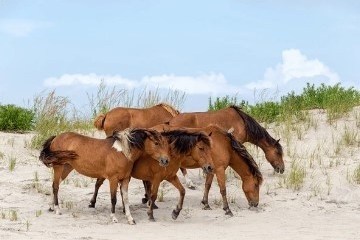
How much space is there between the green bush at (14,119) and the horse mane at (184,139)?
7.07m

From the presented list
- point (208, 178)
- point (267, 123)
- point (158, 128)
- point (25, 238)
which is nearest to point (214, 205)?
point (208, 178)

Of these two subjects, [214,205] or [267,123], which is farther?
[267,123]

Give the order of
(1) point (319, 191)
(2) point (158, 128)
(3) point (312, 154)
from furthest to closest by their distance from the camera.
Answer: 1. (3) point (312, 154)
2. (1) point (319, 191)
3. (2) point (158, 128)

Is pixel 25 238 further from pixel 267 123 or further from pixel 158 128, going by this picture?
pixel 267 123

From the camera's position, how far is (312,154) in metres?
13.9

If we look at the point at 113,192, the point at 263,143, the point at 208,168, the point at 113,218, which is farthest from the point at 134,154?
the point at 263,143

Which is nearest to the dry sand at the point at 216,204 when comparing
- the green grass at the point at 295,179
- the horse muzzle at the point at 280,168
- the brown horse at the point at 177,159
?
the green grass at the point at 295,179

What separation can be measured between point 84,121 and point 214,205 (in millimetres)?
6443

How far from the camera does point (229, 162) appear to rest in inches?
422

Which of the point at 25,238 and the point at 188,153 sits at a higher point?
the point at 188,153

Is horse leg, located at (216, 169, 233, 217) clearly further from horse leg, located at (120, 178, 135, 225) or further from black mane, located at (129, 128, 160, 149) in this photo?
horse leg, located at (120, 178, 135, 225)

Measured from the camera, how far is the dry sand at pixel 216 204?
920 centimetres

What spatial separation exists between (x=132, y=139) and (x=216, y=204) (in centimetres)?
240

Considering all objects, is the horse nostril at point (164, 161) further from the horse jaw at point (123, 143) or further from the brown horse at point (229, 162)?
the brown horse at point (229, 162)
